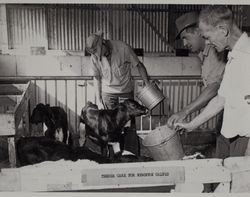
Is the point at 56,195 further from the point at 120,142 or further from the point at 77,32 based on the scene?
the point at 77,32

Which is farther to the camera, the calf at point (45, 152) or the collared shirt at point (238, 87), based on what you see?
the calf at point (45, 152)

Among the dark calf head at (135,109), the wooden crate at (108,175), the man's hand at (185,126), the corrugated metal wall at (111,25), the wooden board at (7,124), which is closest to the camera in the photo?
the wooden crate at (108,175)

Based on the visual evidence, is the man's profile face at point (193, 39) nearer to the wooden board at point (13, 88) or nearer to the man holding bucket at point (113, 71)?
the man holding bucket at point (113, 71)

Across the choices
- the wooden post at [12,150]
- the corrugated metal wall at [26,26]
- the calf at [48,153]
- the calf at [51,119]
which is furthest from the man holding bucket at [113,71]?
the corrugated metal wall at [26,26]

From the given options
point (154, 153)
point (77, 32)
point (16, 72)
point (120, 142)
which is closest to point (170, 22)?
point (77, 32)

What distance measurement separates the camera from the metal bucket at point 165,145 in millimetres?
1301

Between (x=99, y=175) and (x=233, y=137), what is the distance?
0.55m

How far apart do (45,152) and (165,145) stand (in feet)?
2.24

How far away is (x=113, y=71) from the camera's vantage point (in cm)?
238

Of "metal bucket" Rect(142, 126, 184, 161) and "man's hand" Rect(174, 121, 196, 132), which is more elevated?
"man's hand" Rect(174, 121, 196, 132)

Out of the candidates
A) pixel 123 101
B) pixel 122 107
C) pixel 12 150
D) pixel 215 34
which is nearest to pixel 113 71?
pixel 123 101

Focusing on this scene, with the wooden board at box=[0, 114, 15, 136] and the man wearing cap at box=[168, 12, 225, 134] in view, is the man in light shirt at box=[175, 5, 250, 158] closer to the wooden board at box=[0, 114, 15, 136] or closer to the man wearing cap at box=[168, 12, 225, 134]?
the man wearing cap at box=[168, 12, 225, 134]

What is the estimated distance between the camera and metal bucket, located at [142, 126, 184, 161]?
1301mm

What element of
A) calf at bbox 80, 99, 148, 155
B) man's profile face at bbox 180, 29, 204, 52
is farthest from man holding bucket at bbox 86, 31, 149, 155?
man's profile face at bbox 180, 29, 204, 52
